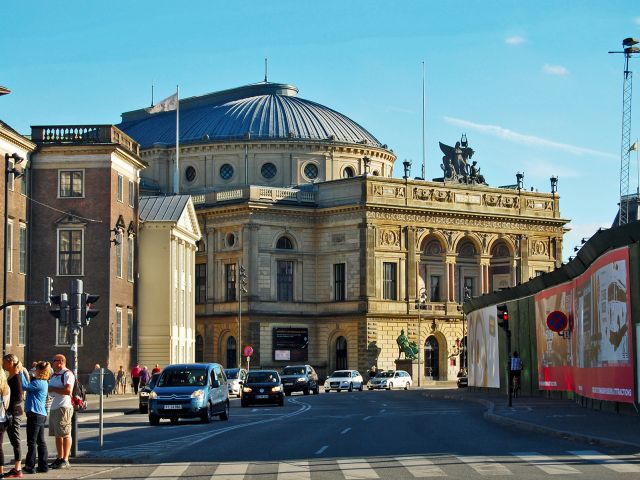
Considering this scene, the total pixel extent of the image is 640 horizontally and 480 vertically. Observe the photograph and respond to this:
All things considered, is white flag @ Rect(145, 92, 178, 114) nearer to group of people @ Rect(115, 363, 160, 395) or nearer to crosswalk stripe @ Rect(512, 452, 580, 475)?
group of people @ Rect(115, 363, 160, 395)

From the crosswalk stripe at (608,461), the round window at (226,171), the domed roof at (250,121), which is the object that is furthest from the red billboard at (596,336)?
the domed roof at (250,121)

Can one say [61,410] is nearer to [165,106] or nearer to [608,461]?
[608,461]

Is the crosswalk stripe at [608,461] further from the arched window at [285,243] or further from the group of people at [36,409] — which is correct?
the arched window at [285,243]

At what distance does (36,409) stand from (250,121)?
103 metres

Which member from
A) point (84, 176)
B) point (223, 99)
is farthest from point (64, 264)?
point (223, 99)

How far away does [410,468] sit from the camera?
23.7 m

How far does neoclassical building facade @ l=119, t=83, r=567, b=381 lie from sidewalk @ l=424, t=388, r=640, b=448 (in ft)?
205

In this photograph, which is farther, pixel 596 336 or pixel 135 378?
pixel 135 378

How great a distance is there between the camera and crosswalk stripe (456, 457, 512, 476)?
22.7 m

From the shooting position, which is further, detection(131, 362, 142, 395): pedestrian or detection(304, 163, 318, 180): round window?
detection(304, 163, 318, 180): round window

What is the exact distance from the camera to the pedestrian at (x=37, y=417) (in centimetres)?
2392

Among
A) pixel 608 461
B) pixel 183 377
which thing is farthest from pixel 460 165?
pixel 608 461

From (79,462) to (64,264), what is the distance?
43902 millimetres

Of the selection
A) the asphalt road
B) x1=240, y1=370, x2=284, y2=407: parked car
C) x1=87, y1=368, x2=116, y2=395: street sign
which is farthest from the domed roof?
x1=87, y1=368, x2=116, y2=395: street sign
